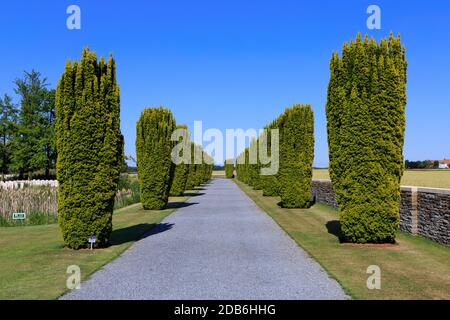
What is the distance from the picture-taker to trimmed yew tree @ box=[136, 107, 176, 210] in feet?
72.5

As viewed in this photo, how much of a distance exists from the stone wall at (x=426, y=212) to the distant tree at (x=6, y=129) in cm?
5679

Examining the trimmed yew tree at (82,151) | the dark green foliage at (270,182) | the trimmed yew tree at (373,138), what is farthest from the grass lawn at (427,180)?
the trimmed yew tree at (82,151)

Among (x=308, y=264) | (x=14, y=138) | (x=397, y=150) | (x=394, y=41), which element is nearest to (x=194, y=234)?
(x=308, y=264)

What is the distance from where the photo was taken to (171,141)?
23.4m

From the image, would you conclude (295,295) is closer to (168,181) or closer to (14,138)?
(168,181)

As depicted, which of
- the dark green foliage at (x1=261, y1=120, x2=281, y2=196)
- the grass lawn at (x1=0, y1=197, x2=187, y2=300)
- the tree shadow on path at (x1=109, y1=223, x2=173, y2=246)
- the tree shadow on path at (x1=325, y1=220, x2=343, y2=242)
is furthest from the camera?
the dark green foliage at (x1=261, y1=120, x2=281, y2=196)

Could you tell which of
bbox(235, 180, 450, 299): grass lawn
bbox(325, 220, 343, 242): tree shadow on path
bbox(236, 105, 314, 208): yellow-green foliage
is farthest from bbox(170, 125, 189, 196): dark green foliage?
bbox(235, 180, 450, 299): grass lawn

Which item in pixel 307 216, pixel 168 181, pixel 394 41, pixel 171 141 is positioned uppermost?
pixel 394 41

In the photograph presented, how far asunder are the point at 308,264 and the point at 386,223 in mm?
3607

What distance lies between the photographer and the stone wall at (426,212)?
11281 millimetres

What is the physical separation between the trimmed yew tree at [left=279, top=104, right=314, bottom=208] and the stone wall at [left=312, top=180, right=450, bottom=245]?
8449mm
